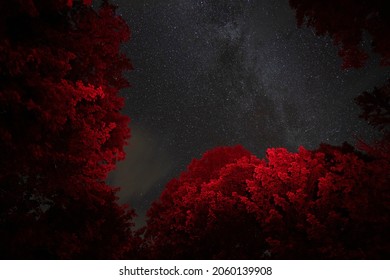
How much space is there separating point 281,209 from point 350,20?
10.7m

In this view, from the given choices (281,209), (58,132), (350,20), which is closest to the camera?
(350,20)

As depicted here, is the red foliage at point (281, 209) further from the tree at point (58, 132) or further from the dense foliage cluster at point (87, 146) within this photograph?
the tree at point (58, 132)

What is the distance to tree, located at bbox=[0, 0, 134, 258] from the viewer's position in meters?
6.49

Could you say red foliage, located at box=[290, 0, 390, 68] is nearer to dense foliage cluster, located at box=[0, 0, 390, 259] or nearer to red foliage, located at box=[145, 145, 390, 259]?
dense foliage cluster, located at box=[0, 0, 390, 259]

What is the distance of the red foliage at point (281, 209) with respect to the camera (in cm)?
1078

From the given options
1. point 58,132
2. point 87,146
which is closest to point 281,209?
point 87,146

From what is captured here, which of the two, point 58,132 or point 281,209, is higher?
point 281,209

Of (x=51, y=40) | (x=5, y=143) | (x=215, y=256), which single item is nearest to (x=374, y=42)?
(x=51, y=40)

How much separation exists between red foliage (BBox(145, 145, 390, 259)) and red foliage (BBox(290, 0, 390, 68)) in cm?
445

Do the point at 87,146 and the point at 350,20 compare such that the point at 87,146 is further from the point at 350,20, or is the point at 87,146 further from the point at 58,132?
the point at 350,20

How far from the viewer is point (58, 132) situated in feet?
24.5

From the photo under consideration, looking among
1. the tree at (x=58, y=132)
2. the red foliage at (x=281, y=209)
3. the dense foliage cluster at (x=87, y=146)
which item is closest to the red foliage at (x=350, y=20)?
the dense foliage cluster at (x=87, y=146)
